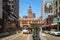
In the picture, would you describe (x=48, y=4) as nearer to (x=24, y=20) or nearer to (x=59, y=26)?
(x=59, y=26)

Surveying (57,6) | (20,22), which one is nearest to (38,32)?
(57,6)

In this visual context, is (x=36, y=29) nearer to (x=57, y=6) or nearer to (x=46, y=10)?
(x=46, y=10)

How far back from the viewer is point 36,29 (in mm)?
18141

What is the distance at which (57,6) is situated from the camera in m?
96.2

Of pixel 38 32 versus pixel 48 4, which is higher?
pixel 48 4

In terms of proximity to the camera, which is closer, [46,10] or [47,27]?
[46,10]

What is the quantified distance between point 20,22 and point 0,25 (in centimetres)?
10812

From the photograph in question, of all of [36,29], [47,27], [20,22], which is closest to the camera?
[36,29]

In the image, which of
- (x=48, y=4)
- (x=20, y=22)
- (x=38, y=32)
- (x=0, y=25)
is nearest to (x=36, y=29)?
(x=38, y=32)

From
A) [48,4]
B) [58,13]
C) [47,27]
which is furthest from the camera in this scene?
[47,27]

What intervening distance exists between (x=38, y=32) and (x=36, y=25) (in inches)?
101

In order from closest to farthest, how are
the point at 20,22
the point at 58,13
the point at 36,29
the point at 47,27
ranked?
1. the point at 36,29
2. the point at 58,13
3. the point at 47,27
4. the point at 20,22

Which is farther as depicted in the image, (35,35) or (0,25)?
(0,25)

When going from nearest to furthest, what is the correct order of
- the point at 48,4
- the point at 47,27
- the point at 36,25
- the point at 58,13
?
the point at 36,25 → the point at 48,4 → the point at 58,13 → the point at 47,27
